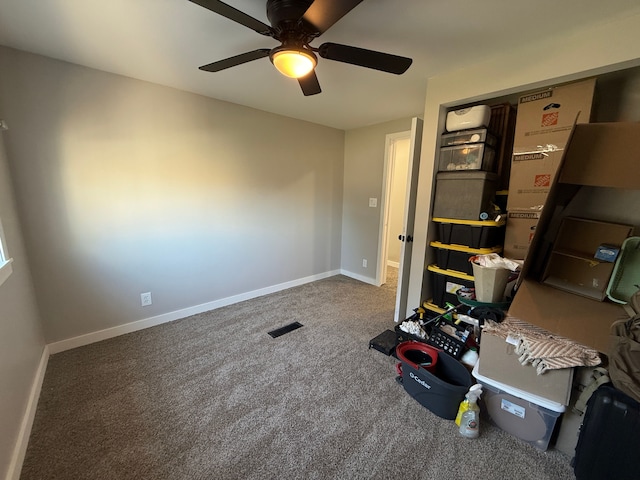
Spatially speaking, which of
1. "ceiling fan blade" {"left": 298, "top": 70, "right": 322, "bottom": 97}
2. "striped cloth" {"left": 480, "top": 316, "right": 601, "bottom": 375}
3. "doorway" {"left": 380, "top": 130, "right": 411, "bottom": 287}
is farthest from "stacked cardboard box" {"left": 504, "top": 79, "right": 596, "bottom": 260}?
"ceiling fan blade" {"left": 298, "top": 70, "right": 322, "bottom": 97}

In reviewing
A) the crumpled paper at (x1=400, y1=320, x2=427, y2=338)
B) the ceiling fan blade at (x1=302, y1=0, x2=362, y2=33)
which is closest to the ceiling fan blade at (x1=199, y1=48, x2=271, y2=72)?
the ceiling fan blade at (x1=302, y1=0, x2=362, y2=33)

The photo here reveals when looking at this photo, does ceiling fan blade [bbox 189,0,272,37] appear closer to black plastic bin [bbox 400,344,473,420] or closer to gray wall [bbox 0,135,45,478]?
gray wall [bbox 0,135,45,478]

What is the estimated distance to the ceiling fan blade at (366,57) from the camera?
4.31 ft

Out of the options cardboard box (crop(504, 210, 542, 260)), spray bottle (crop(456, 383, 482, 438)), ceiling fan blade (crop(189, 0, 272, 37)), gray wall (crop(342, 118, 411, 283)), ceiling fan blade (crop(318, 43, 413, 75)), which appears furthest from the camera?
gray wall (crop(342, 118, 411, 283))

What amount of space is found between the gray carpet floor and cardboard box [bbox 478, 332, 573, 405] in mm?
360

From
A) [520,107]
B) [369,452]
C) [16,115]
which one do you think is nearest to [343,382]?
[369,452]

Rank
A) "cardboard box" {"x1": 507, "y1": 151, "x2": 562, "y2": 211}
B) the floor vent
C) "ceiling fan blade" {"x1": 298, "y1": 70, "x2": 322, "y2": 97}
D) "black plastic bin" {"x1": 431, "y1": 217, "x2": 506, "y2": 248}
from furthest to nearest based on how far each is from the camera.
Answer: the floor vent < "black plastic bin" {"x1": 431, "y1": 217, "x2": 506, "y2": 248} < "cardboard box" {"x1": 507, "y1": 151, "x2": 562, "y2": 211} < "ceiling fan blade" {"x1": 298, "y1": 70, "x2": 322, "y2": 97}

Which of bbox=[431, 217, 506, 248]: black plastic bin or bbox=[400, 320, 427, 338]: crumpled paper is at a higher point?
bbox=[431, 217, 506, 248]: black plastic bin

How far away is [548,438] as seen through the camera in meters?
1.37

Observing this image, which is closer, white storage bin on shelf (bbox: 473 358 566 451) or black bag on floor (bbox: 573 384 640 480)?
black bag on floor (bbox: 573 384 640 480)

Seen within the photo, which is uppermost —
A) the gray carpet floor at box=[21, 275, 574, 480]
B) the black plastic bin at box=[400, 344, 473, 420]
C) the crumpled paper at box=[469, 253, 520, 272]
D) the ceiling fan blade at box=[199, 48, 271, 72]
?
the ceiling fan blade at box=[199, 48, 271, 72]

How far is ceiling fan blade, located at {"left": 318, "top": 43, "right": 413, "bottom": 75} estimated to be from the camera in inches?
51.8

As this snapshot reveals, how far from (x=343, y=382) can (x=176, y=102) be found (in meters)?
2.85

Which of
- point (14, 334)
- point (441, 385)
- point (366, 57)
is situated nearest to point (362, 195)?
point (366, 57)
